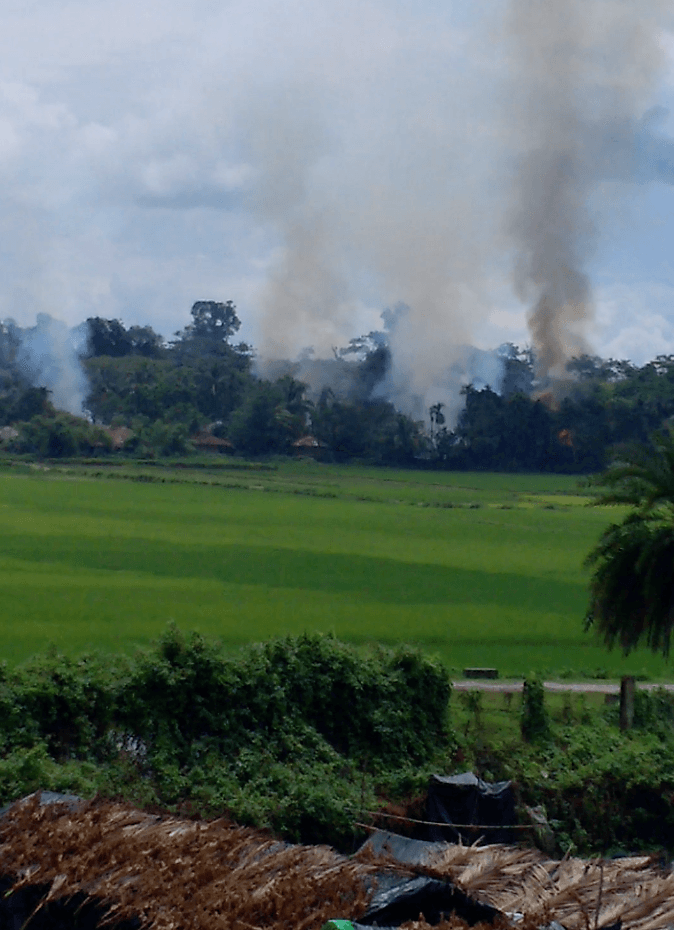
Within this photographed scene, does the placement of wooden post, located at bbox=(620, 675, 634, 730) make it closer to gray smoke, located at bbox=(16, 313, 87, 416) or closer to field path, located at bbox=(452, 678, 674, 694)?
field path, located at bbox=(452, 678, 674, 694)

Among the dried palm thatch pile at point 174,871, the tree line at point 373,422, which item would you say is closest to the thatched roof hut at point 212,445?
the tree line at point 373,422

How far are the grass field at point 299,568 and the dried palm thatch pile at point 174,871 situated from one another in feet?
34.6

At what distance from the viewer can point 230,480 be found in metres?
59.9

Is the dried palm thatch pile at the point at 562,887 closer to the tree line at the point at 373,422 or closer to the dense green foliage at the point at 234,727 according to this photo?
the dense green foliage at the point at 234,727

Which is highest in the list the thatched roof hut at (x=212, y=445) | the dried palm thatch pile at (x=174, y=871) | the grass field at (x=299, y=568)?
the thatched roof hut at (x=212, y=445)

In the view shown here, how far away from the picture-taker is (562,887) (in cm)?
734

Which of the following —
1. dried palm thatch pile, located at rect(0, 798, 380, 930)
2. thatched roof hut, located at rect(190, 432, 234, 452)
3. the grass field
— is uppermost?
thatched roof hut, located at rect(190, 432, 234, 452)

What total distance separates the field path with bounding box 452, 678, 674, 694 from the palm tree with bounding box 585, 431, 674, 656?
6.72 feet

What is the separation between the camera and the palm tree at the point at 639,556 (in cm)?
1457

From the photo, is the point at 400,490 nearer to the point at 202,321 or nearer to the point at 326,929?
the point at 326,929

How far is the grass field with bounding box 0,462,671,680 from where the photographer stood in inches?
844

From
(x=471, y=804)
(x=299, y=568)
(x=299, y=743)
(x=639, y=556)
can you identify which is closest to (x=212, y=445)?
(x=299, y=568)

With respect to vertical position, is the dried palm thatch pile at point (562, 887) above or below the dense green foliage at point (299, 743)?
above

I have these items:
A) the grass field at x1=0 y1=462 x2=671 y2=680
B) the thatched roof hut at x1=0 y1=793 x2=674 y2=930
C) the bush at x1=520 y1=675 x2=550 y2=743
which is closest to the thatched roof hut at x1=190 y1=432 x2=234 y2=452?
the grass field at x1=0 y1=462 x2=671 y2=680
